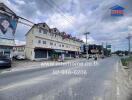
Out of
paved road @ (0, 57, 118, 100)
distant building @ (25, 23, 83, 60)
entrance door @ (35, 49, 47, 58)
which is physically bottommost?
paved road @ (0, 57, 118, 100)

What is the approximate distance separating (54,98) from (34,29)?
3410cm

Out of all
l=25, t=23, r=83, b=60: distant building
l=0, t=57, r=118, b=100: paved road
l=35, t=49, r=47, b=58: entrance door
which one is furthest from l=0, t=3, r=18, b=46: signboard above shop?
l=0, t=57, r=118, b=100: paved road

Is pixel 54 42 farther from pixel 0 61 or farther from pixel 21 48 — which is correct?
pixel 0 61

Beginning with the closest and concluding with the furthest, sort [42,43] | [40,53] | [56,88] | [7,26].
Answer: [56,88] → [7,26] → [40,53] → [42,43]

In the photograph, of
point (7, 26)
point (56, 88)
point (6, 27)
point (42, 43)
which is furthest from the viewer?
point (42, 43)

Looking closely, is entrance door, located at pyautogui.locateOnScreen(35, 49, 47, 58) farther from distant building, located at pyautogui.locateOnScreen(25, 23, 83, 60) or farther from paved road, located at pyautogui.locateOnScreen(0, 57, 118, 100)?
paved road, located at pyautogui.locateOnScreen(0, 57, 118, 100)

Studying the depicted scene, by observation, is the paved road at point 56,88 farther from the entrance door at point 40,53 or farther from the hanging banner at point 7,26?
the entrance door at point 40,53

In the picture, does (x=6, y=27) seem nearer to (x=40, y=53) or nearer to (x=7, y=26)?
(x=7, y=26)

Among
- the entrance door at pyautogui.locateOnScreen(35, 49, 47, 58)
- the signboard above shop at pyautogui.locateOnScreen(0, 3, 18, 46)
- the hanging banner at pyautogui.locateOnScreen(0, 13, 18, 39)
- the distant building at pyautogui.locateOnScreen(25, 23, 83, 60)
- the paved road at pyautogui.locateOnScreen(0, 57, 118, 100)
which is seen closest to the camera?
the paved road at pyautogui.locateOnScreen(0, 57, 118, 100)

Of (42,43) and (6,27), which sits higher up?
(6,27)

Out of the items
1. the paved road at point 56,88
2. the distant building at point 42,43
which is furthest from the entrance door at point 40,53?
the paved road at point 56,88

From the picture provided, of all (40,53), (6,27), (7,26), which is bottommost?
(40,53)

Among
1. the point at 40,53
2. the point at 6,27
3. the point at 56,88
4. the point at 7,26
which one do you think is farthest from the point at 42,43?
the point at 56,88

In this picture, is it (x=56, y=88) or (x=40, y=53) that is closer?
(x=56, y=88)
